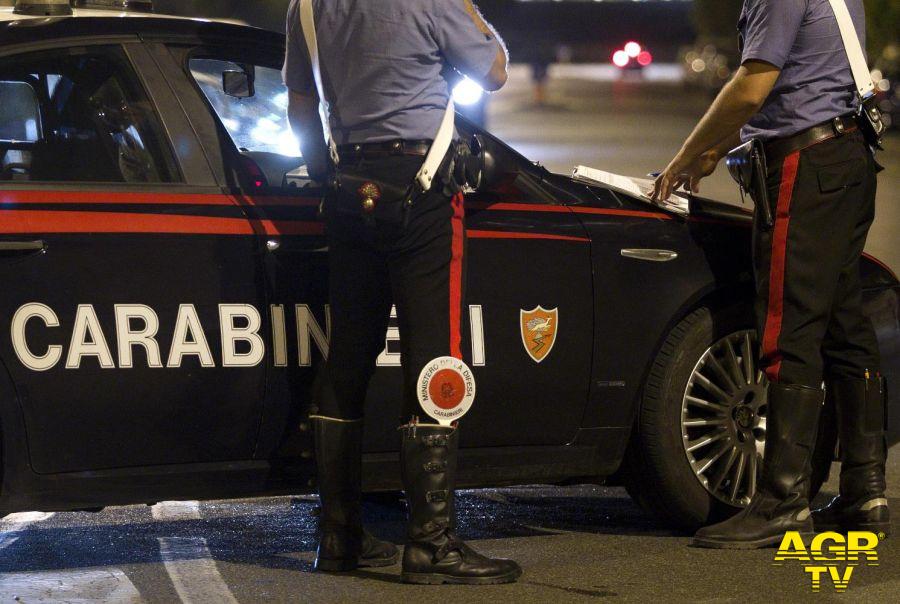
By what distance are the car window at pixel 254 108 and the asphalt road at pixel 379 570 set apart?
1.17 m

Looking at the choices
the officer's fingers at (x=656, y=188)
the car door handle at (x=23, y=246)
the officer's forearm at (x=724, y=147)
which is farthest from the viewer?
the officer's forearm at (x=724, y=147)

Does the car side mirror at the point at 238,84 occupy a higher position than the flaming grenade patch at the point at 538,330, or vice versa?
the car side mirror at the point at 238,84

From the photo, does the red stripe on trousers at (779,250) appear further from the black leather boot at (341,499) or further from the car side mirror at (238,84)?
the car side mirror at (238,84)

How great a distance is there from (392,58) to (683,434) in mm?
1449

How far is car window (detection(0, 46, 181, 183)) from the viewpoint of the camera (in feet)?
13.4

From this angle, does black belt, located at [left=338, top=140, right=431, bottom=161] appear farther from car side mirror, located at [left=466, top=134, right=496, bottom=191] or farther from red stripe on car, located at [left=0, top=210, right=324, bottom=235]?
red stripe on car, located at [left=0, top=210, right=324, bottom=235]

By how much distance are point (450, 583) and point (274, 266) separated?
3.20 ft

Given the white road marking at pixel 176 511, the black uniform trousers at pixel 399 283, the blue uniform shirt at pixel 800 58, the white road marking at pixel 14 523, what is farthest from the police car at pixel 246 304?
the white road marking at pixel 176 511

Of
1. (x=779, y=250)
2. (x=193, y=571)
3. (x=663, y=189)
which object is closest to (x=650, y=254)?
(x=663, y=189)

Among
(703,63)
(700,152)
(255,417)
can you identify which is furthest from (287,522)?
(703,63)

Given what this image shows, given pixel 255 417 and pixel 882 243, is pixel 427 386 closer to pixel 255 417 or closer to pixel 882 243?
pixel 255 417

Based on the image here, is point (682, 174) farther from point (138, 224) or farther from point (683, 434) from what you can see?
point (138, 224)

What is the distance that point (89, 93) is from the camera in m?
4.16

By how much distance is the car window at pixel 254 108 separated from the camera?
4316mm
